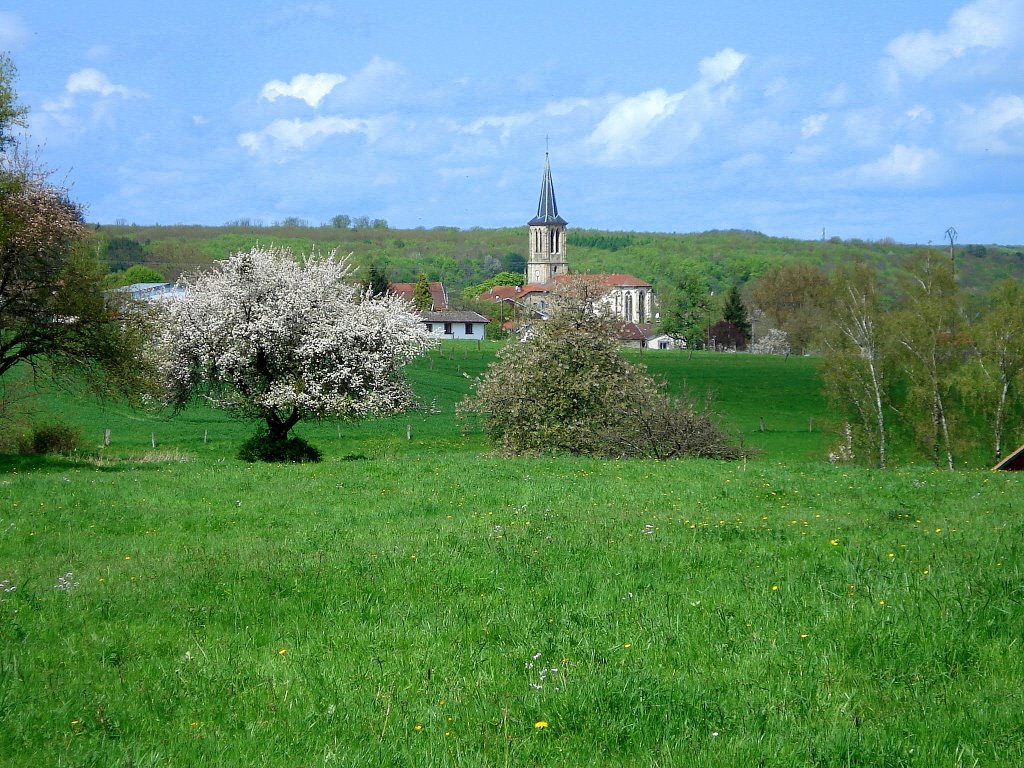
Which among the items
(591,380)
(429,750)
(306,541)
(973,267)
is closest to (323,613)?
(429,750)

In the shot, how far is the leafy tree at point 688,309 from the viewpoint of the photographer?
445 feet

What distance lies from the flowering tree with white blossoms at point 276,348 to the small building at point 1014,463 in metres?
21.5

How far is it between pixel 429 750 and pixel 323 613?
3.41 metres

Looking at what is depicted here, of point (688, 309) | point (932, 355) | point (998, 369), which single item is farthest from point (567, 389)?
point (688, 309)

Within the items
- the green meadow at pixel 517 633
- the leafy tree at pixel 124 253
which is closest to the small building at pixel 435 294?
the leafy tree at pixel 124 253

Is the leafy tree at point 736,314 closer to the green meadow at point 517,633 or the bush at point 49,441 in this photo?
the bush at point 49,441

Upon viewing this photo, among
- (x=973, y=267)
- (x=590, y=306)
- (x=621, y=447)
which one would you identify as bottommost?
(x=621, y=447)

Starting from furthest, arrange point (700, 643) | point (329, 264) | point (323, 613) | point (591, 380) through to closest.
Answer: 1. point (329, 264)
2. point (591, 380)
3. point (323, 613)
4. point (700, 643)

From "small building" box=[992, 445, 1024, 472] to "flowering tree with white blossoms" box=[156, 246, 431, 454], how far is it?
70.7 ft

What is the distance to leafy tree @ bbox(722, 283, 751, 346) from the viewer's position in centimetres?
14150

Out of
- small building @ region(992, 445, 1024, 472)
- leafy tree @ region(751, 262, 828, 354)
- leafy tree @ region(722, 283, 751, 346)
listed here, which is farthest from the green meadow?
leafy tree @ region(751, 262, 828, 354)

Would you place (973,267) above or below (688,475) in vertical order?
above

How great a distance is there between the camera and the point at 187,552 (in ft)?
40.8

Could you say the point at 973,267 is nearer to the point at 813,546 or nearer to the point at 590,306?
the point at 590,306
